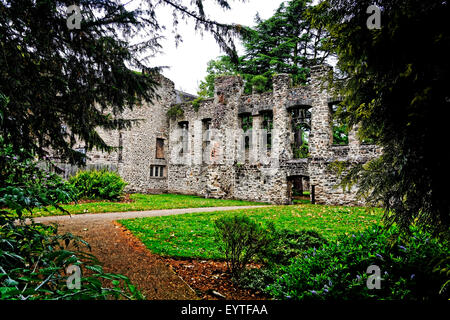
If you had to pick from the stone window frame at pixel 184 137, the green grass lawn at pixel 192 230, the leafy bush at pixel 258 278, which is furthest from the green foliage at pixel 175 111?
the leafy bush at pixel 258 278

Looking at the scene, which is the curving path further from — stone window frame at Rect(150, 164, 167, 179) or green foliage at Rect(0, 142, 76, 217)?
stone window frame at Rect(150, 164, 167, 179)

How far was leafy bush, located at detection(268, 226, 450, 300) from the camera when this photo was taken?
1959mm

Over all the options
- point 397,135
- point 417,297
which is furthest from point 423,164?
point 417,297

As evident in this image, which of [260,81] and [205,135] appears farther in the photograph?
[260,81]

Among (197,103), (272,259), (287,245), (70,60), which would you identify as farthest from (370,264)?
(197,103)

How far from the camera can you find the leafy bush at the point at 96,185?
41.2 ft

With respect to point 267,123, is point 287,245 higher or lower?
lower

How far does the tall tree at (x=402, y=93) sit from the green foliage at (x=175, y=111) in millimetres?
17583

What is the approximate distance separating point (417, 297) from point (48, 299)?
7.33 ft

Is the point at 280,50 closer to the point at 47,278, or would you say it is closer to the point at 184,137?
the point at 184,137

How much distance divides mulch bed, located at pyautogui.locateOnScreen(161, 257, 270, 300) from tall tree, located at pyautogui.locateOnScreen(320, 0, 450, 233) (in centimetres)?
198

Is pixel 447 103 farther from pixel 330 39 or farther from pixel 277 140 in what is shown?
pixel 277 140

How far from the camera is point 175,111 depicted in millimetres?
19594

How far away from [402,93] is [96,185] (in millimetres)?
13198
